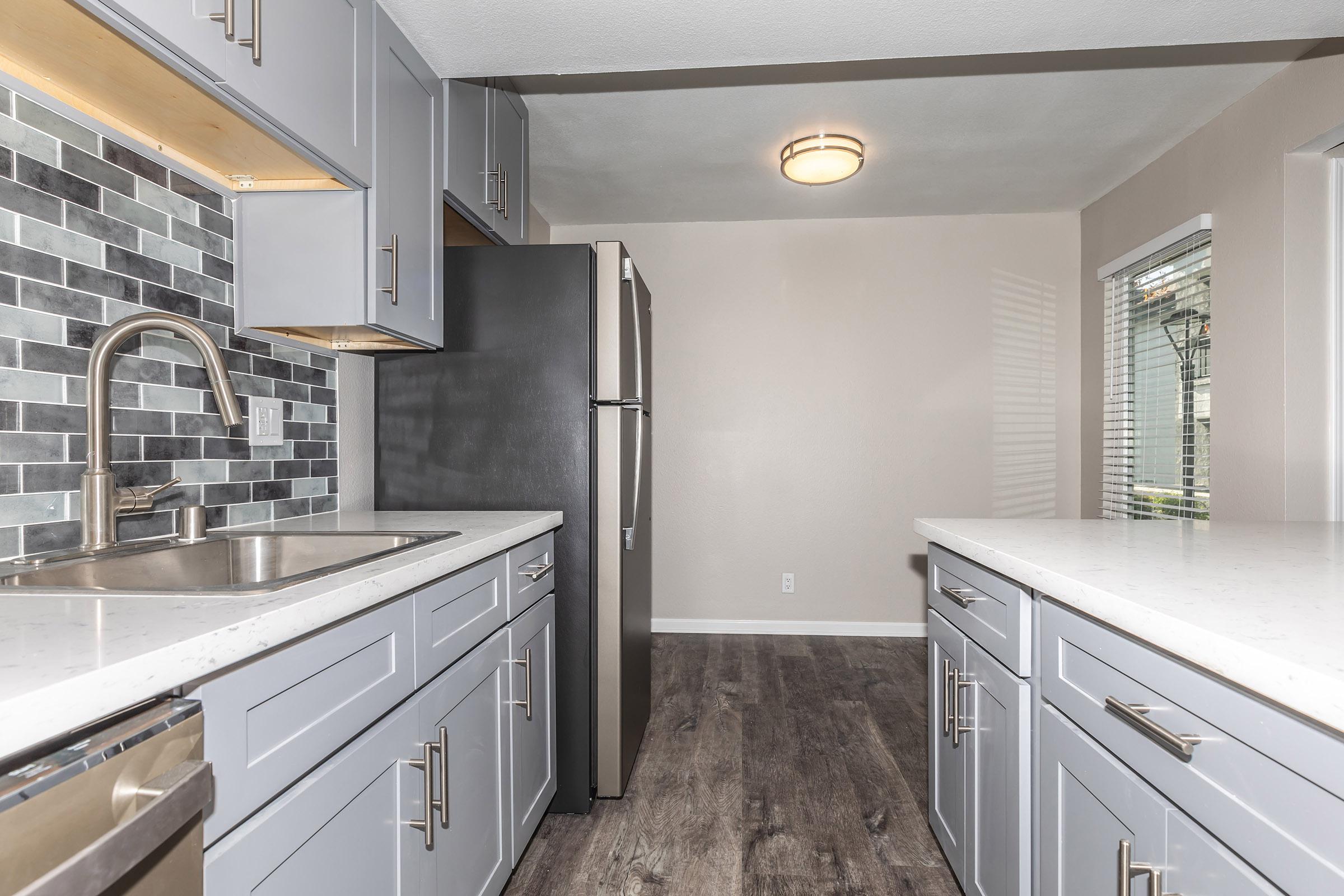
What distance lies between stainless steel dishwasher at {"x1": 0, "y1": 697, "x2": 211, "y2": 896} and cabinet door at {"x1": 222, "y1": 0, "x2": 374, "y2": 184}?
41.3 inches

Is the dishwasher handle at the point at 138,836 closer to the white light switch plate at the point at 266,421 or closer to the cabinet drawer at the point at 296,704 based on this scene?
the cabinet drawer at the point at 296,704

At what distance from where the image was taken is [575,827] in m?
2.08

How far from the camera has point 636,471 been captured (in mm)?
2311

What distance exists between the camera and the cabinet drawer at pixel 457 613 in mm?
1245

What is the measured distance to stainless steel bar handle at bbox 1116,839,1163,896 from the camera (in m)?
0.89

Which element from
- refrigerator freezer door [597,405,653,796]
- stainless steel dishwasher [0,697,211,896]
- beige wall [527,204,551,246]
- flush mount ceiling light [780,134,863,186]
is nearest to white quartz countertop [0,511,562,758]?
stainless steel dishwasher [0,697,211,896]

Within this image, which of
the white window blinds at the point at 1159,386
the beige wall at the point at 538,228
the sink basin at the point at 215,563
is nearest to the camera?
the sink basin at the point at 215,563

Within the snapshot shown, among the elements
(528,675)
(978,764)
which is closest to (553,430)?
(528,675)

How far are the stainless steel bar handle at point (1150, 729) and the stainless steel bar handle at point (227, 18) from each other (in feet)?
5.51

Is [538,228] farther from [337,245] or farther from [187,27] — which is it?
[187,27]

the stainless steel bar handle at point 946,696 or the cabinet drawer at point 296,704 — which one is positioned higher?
the cabinet drawer at point 296,704

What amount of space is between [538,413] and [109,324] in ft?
3.45

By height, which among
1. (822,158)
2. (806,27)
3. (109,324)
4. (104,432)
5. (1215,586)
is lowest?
(1215,586)

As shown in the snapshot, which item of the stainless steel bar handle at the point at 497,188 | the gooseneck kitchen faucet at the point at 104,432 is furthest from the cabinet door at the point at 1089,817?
the stainless steel bar handle at the point at 497,188
